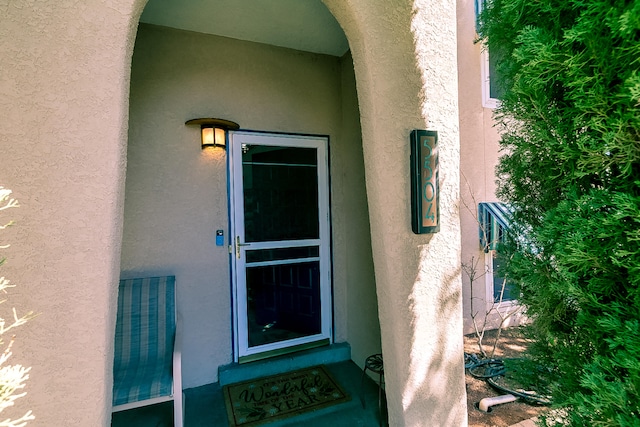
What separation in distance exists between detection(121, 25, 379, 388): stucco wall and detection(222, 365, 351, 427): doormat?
0.59 m

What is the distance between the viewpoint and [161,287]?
369 cm

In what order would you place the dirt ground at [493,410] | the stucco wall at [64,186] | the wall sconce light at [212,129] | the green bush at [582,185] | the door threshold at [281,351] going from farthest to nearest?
the door threshold at [281,351]
the wall sconce light at [212,129]
the dirt ground at [493,410]
the stucco wall at [64,186]
the green bush at [582,185]

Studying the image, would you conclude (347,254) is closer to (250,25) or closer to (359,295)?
(359,295)

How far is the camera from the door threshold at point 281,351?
4.25m

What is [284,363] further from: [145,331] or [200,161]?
[200,161]

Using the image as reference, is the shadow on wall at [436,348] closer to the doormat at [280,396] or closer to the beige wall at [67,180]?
the doormat at [280,396]

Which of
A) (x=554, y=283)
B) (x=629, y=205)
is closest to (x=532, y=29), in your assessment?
(x=629, y=205)

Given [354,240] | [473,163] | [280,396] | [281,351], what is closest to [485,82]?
[473,163]

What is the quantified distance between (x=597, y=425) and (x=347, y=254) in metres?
3.50

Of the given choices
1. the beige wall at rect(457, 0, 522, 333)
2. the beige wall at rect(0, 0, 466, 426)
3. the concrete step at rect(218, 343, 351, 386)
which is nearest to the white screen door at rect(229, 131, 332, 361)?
the concrete step at rect(218, 343, 351, 386)

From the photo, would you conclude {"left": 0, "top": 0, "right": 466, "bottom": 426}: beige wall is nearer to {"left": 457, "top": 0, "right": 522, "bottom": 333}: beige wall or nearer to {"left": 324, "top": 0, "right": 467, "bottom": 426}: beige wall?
{"left": 324, "top": 0, "right": 467, "bottom": 426}: beige wall

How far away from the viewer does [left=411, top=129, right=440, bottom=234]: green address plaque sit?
8.52 ft

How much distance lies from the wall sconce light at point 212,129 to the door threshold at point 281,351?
3152mm

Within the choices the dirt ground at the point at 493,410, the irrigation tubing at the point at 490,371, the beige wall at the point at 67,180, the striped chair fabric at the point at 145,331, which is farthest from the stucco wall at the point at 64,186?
the irrigation tubing at the point at 490,371
